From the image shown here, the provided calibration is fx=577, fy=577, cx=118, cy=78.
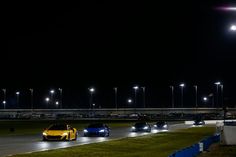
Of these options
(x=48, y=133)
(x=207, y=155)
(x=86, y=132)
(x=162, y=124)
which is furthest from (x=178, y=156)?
(x=162, y=124)

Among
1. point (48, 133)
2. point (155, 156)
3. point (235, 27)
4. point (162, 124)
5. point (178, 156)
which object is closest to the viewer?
point (178, 156)

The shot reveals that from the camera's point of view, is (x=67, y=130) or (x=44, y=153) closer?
(x=44, y=153)

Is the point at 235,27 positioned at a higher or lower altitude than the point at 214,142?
higher

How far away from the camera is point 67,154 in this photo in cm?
2781

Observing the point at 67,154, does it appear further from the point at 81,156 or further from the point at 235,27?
the point at 235,27

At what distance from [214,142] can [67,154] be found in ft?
54.1

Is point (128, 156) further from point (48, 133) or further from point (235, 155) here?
point (48, 133)

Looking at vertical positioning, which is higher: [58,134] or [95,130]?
[58,134]

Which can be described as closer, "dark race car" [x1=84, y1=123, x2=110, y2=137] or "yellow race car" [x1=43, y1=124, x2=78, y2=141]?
"yellow race car" [x1=43, y1=124, x2=78, y2=141]

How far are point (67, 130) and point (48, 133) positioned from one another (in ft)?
4.54

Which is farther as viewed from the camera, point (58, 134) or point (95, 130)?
point (95, 130)

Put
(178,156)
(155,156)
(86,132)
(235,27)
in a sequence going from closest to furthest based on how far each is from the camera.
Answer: (178,156) < (235,27) < (155,156) < (86,132)

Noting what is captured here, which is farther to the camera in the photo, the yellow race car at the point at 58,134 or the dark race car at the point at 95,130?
the dark race car at the point at 95,130

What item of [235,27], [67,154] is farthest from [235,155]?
[67,154]
